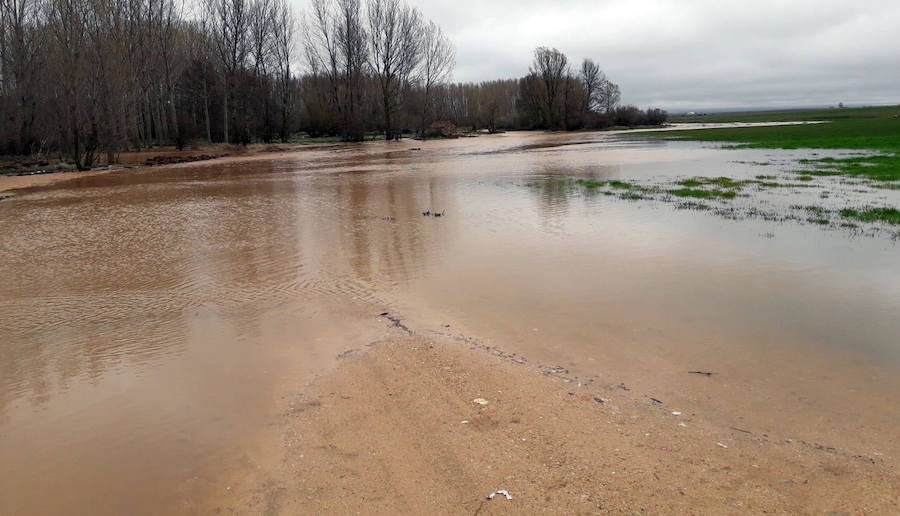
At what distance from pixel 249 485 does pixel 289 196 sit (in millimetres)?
16404

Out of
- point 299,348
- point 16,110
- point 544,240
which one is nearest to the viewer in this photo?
point 299,348

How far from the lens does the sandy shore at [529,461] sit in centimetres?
340

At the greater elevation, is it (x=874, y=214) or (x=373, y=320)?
(x=874, y=214)

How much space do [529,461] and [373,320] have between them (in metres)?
3.31

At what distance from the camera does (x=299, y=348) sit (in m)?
5.95

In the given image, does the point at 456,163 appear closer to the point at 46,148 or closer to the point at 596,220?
the point at 596,220

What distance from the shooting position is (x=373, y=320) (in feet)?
22.2

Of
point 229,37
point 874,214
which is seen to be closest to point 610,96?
point 229,37

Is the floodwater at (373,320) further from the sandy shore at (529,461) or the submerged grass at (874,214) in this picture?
the submerged grass at (874,214)

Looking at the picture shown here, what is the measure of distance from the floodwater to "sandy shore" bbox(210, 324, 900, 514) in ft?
0.92

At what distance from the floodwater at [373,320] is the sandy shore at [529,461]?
0.28 metres

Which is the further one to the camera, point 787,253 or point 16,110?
point 16,110

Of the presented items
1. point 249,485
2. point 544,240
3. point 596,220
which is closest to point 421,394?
point 249,485

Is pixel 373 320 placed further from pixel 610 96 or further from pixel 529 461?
pixel 610 96
